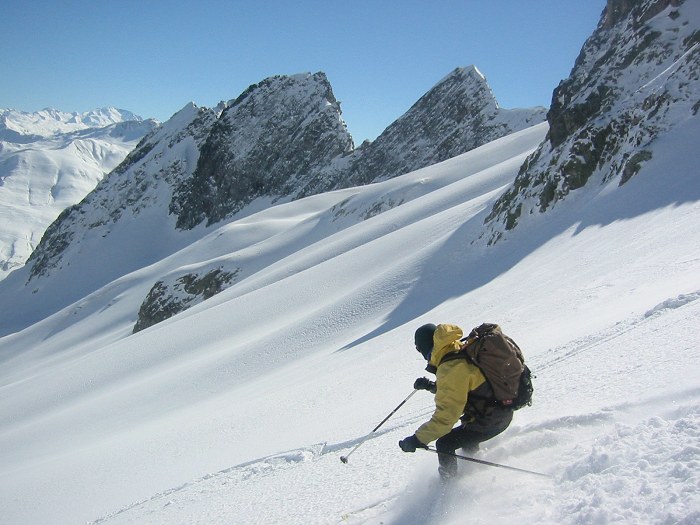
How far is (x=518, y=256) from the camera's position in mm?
15141

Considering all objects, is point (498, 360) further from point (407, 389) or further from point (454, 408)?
point (407, 389)

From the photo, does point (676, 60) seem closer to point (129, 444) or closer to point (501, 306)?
point (501, 306)

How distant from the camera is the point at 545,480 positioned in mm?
3344

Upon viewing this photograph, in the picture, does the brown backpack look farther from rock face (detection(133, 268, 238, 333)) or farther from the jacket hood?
rock face (detection(133, 268, 238, 333))

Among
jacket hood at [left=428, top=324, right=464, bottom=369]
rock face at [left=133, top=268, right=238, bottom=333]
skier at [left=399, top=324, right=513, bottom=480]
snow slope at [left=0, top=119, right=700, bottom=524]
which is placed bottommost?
snow slope at [left=0, top=119, right=700, bottom=524]

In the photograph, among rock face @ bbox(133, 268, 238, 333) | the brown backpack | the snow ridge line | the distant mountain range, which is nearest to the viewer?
the brown backpack

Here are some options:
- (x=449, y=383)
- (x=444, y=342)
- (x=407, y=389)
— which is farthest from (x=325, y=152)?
(x=449, y=383)

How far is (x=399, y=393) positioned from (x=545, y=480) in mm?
4103

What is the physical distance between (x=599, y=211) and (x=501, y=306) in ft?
17.7

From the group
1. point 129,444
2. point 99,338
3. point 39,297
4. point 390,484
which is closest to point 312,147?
point 99,338

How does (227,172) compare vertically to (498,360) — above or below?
above

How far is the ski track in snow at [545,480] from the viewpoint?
2.81 m

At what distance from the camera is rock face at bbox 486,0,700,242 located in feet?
48.5

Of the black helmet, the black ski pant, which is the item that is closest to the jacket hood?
the black helmet
